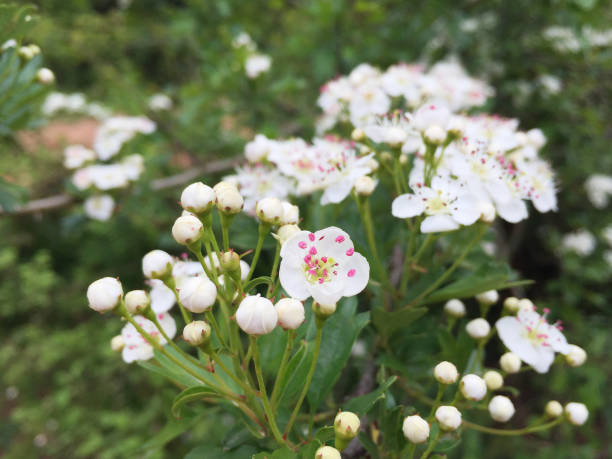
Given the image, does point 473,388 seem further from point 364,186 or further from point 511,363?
point 364,186

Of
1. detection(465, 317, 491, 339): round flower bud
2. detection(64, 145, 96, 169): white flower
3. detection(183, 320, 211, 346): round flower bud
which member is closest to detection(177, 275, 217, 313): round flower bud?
detection(183, 320, 211, 346): round flower bud

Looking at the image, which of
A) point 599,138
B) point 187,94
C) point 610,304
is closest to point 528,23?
point 599,138

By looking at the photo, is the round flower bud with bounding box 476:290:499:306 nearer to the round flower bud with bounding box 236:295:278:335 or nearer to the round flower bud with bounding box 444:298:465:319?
the round flower bud with bounding box 444:298:465:319

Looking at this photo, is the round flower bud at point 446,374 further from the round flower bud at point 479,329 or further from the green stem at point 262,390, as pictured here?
the green stem at point 262,390

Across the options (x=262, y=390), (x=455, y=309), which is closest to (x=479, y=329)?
(x=455, y=309)

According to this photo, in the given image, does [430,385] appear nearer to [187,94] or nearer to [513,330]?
[513,330]

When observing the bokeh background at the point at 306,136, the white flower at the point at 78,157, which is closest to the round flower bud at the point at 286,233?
the bokeh background at the point at 306,136
